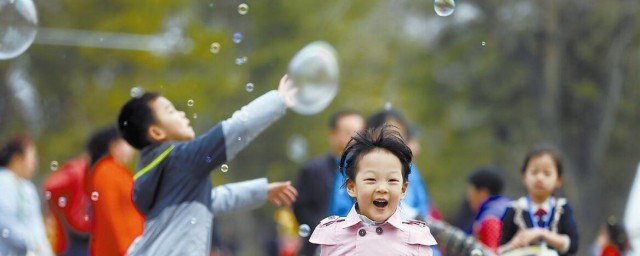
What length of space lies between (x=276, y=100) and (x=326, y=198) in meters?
3.05

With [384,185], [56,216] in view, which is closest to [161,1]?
[56,216]

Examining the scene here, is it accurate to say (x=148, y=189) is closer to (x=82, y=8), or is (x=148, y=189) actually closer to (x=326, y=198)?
(x=326, y=198)

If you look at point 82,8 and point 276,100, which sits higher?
point 82,8

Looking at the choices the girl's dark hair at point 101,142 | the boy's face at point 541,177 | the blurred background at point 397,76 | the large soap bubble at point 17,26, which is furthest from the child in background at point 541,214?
the blurred background at point 397,76

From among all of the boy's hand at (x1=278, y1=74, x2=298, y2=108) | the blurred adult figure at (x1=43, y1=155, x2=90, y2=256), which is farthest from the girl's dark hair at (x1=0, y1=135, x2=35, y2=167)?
the boy's hand at (x1=278, y1=74, x2=298, y2=108)

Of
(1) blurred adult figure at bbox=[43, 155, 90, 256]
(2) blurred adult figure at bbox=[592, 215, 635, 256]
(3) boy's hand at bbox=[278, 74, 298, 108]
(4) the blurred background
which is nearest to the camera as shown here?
(3) boy's hand at bbox=[278, 74, 298, 108]

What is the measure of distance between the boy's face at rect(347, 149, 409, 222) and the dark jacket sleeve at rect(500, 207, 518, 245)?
2.34 meters

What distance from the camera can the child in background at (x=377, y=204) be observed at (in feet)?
16.4

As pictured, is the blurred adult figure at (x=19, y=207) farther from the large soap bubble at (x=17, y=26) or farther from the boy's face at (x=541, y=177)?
the boy's face at (x=541, y=177)

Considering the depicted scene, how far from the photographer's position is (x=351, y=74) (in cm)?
2825

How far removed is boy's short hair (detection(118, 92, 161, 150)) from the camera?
22.0ft

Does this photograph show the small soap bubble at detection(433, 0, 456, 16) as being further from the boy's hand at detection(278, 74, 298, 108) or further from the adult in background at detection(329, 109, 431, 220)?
the boy's hand at detection(278, 74, 298, 108)

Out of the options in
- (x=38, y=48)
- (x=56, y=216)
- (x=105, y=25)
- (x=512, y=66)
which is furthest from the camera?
(x=512, y=66)

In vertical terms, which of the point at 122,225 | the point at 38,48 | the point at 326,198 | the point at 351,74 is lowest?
the point at 122,225
